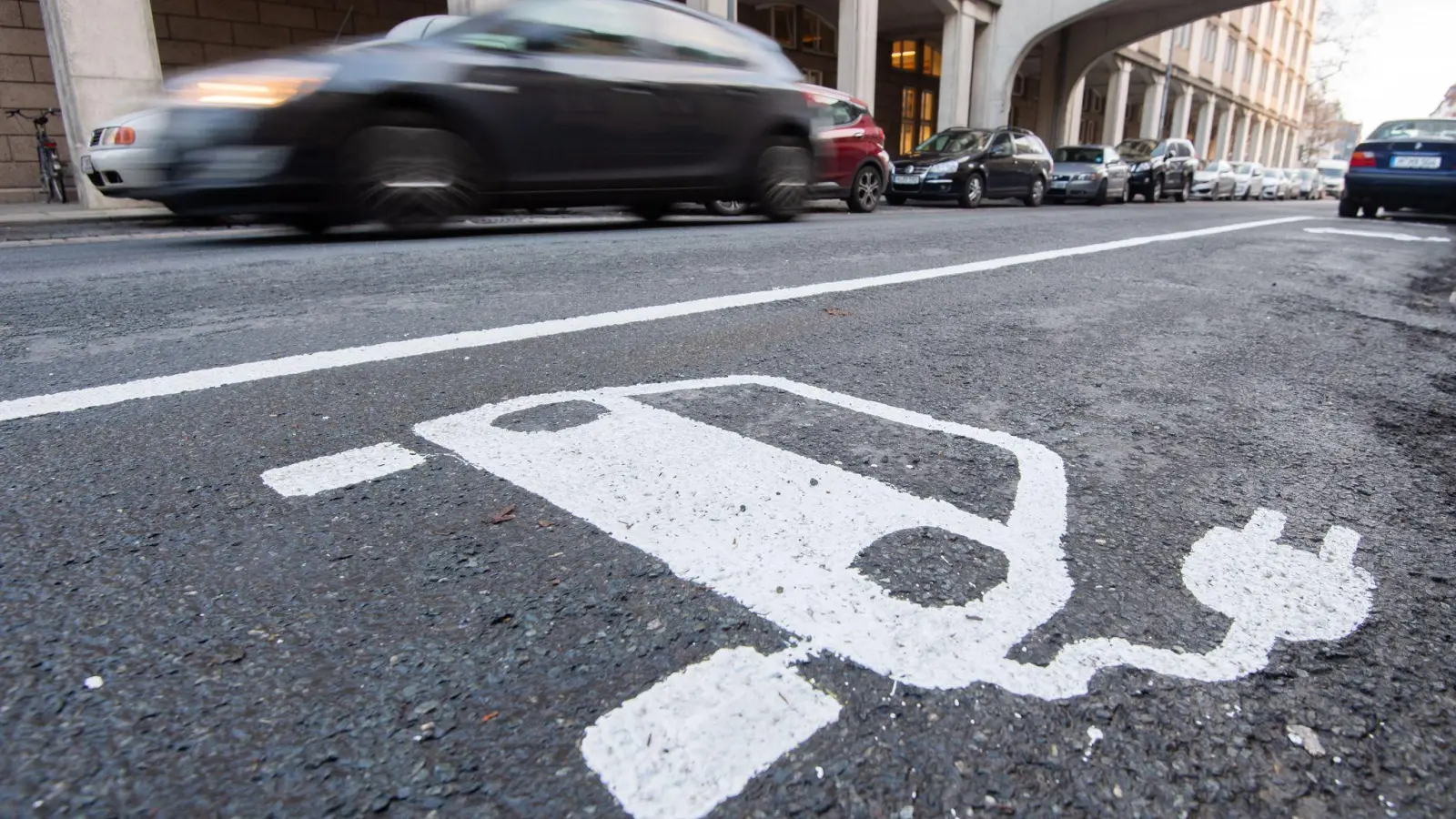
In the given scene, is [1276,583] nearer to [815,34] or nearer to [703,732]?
[703,732]

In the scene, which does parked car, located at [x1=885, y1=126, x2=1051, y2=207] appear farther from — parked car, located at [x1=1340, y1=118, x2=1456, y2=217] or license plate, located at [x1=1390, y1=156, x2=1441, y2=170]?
license plate, located at [x1=1390, y1=156, x2=1441, y2=170]

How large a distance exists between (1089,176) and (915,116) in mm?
12883

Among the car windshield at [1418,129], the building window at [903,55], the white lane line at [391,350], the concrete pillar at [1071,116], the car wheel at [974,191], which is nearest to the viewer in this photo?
the white lane line at [391,350]

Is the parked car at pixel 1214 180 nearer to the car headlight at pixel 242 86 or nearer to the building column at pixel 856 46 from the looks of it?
the building column at pixel 856 46

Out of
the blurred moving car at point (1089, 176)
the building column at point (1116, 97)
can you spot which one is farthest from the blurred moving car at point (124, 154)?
the building column at point (1116, 97)

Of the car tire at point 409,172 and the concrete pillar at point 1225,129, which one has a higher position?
the concrete pillar at point 1225,129

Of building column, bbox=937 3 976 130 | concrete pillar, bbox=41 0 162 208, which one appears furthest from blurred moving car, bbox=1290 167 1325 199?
concrete pillar, bbox=41 0 162 208

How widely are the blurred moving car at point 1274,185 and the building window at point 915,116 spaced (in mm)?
18632

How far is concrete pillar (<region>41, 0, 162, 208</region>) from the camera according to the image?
10.5 metres

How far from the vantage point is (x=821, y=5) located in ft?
77.9

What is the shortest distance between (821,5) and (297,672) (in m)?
25.8

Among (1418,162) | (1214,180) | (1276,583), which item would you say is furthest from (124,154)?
(1214,180)

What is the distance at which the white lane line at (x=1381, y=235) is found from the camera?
9.69 m

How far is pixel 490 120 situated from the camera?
6523 millimetres
